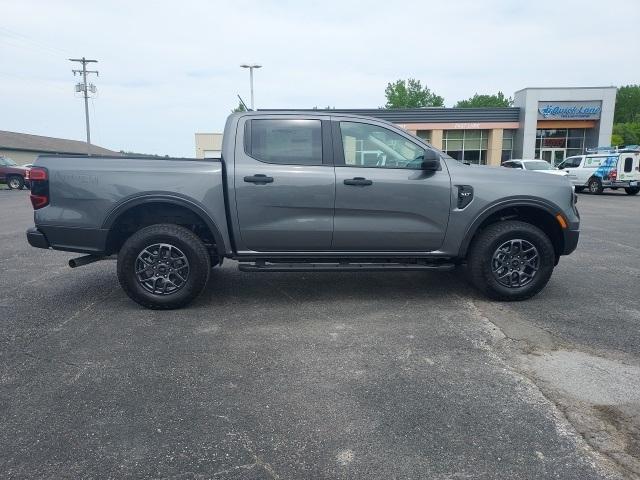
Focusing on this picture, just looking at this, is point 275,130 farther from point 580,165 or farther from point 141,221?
point 580,165

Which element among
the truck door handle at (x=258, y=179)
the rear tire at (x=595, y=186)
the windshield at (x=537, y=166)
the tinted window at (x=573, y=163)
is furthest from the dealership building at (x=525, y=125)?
the truck door handle at (x=258, y=179)

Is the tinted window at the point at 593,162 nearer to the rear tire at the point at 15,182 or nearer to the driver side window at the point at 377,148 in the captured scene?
the driver side window at the point at 377,148

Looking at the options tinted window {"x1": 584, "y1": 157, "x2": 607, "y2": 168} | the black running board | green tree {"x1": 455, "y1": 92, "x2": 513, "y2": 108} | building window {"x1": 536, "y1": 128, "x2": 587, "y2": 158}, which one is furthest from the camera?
green tree {"x1": 455, "y1": 92, "x2": 513, "y2": 108}

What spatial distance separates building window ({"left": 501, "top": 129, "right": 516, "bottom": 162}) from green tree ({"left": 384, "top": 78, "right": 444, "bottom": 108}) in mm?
33351

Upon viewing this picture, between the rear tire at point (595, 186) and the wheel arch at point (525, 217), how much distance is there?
19.7 m

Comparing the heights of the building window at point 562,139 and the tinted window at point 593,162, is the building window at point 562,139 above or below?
above

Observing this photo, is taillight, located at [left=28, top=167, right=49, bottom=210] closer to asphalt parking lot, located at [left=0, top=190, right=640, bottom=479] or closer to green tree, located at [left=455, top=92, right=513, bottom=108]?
asphalt parking lot, located at [left=0, top=190, right=640, bottom=479]

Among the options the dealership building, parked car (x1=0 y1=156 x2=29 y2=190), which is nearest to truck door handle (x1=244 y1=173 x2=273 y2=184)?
parked car (x1=0 y1=156 x2=29 y2=190)

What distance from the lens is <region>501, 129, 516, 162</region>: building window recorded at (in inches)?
1411

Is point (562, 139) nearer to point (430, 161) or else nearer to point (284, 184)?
point (430, 161)

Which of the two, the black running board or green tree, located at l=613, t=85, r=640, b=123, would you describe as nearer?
the black running board

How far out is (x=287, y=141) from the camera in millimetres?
4734

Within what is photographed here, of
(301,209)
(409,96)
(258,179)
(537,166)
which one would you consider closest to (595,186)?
(537,166)

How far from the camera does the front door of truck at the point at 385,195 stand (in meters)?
4.63
